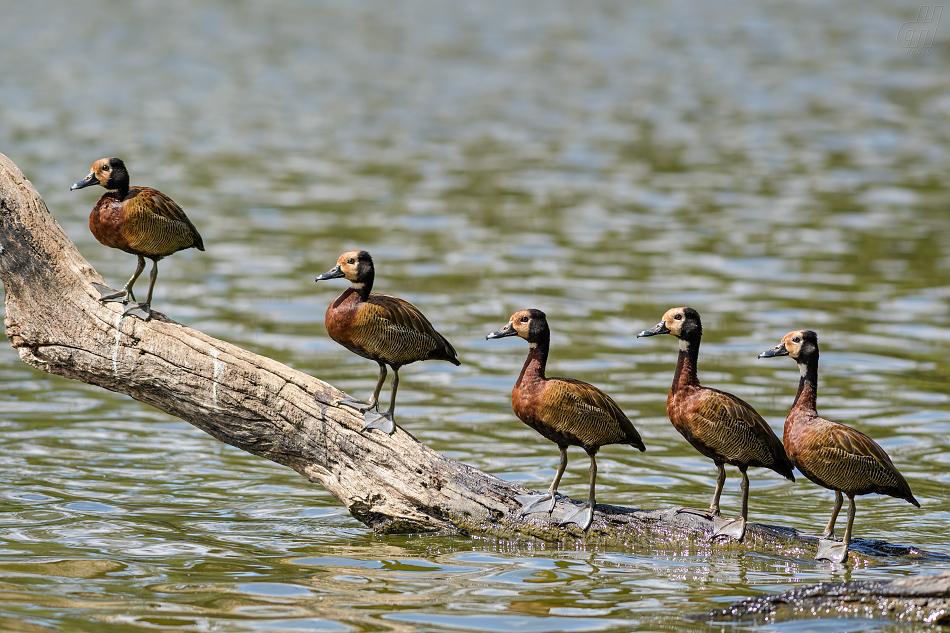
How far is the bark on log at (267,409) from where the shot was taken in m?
8.45

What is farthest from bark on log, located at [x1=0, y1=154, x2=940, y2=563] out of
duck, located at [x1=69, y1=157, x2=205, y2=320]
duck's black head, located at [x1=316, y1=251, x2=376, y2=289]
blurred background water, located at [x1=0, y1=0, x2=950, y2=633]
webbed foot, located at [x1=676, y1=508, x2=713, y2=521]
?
duck's black head, located at [x1=316, y1=251, x2=376, y2=289]

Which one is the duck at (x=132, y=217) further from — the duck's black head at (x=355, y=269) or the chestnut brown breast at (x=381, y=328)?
the chestnut brown breast at (x=381, y=328)

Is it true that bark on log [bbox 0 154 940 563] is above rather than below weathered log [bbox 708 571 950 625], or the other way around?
above

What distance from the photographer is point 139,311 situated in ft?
28.0

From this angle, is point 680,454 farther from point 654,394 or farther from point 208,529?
point 208,529

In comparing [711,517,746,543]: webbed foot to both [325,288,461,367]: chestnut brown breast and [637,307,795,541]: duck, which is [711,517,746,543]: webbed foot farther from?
[325,288,461,367]: chestnut brown breast

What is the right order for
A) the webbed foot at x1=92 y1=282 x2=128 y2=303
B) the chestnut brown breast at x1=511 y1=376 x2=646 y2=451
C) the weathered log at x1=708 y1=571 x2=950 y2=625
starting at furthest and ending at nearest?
the webbed foot at x1=92 y1=282 x2=128 y2=303
the chestnut brown breast at x1=511 y1=376 x2=646 y2=451
the weathered log at x1=708 y1=571 x2=950 y2=625

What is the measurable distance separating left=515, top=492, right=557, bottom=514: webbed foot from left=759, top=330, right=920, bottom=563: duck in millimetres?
1647

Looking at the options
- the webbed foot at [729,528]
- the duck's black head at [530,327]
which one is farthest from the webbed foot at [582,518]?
the duck's black head at [530,327]

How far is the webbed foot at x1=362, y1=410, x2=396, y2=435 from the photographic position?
845 centimetres

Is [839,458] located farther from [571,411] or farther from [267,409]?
[267,409]

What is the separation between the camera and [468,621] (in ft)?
23.5

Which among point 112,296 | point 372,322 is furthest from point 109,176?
point 372,322

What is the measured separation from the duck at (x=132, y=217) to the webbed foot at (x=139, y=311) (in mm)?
142
